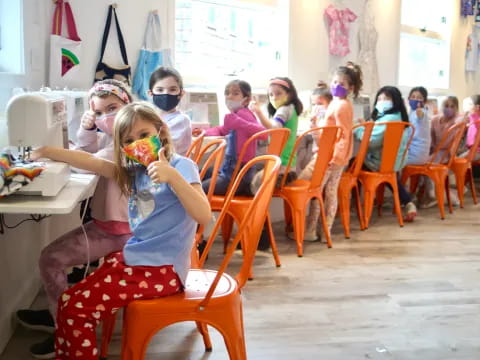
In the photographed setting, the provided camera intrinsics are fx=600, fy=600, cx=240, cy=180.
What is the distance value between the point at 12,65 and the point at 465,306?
2.28m

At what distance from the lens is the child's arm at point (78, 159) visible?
5.54 feet

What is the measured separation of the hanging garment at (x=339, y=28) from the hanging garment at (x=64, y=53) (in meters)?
2.20

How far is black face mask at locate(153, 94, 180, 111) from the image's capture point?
2.59 metres

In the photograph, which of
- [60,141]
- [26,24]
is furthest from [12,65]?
[60,141]

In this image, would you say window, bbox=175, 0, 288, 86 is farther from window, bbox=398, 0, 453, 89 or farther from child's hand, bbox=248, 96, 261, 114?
window, bbox=398, 0, 453, 89

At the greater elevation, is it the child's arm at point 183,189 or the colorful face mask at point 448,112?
the colorful face mask at point 448,112

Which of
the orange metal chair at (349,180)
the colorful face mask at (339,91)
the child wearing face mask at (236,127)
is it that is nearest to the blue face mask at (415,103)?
the orange metal chair at (349,180)

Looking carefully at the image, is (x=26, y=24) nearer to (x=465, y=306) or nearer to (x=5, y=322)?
(x=5, y=322)

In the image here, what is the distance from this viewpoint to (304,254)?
11.1 ft

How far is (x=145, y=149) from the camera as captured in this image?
1552 mm

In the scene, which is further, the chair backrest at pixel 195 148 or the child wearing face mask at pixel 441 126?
the child wearing face mask at pixel 441 126

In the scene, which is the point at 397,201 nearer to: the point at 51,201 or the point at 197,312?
the point at 197,312

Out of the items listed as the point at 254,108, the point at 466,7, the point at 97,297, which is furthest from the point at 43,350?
the point at 466,7

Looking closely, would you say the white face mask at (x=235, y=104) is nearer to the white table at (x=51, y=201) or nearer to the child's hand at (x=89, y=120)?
the child's hand at (x=89, y=120)
